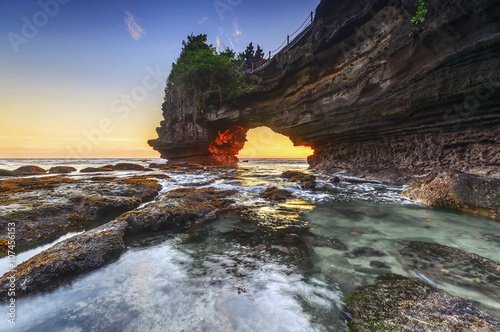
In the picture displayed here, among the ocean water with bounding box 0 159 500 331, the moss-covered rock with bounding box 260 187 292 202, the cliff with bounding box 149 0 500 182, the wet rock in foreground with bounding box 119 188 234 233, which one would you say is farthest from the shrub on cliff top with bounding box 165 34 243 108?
the ocean water with bounding box 0 159 500 331

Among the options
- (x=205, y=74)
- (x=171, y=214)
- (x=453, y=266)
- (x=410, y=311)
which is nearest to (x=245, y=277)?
(x=410, y=311)

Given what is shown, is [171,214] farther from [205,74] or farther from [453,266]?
[205,74]

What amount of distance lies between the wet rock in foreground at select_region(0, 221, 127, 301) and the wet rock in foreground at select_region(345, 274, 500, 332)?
3049 mm

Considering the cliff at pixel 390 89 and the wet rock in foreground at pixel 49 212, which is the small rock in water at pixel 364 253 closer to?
the wet rock in foreground at pixel 49 212

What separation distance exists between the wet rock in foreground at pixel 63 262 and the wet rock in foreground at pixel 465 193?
7.39 metres

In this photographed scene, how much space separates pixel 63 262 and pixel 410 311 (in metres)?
3.64

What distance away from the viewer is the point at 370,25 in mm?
10250

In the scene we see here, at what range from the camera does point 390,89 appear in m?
9.48

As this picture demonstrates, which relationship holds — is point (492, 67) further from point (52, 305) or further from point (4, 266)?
point (4, 266)

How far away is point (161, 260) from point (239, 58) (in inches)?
981

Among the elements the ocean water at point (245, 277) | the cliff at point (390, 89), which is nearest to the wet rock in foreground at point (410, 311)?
the ocean water at point (245, 277)

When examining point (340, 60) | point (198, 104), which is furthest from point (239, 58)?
point (340, 60)

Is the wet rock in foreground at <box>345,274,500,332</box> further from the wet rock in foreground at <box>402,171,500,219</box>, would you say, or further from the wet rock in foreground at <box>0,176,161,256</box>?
the wet rock in foreground at <box>0,176,161,256</box>

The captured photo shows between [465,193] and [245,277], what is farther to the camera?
[465,193]
